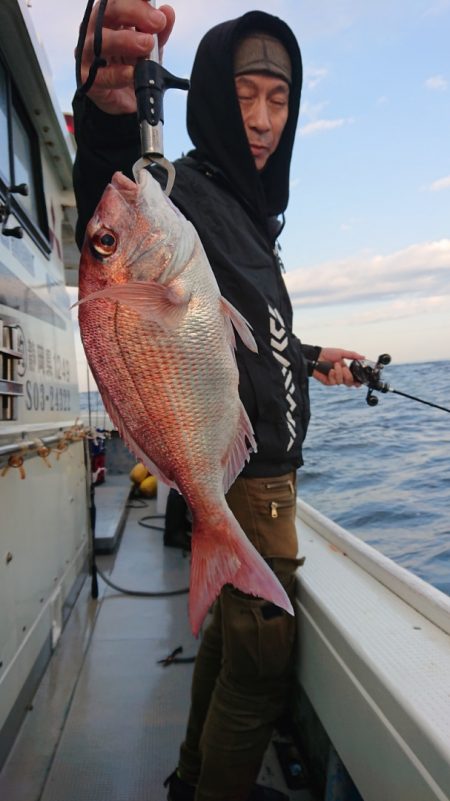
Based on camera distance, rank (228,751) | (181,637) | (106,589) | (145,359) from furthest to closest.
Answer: (106,589), (181,637), (228,751), (145,359)

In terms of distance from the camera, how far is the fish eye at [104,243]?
42.0 inches

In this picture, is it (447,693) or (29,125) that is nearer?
(447,693)

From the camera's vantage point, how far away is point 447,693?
1348 millimetres

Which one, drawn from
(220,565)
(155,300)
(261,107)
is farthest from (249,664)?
(261,107)

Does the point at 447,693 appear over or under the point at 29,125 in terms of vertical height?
under

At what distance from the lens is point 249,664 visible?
168 centimetres

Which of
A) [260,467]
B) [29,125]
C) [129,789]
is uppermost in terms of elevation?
[29,125]

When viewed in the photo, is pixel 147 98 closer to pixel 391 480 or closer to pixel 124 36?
pixel 124 36

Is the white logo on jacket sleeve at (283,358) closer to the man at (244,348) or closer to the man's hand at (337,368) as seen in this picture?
the man at (244,348)

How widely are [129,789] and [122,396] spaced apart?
6.05 feet

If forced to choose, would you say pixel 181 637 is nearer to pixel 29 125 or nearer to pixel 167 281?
pixel 167 281

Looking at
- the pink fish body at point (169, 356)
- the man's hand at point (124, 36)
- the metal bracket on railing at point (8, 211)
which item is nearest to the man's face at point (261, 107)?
the man's hand at point (124, 36)

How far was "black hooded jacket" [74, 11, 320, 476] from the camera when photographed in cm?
165

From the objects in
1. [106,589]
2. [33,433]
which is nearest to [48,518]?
[33,433]
